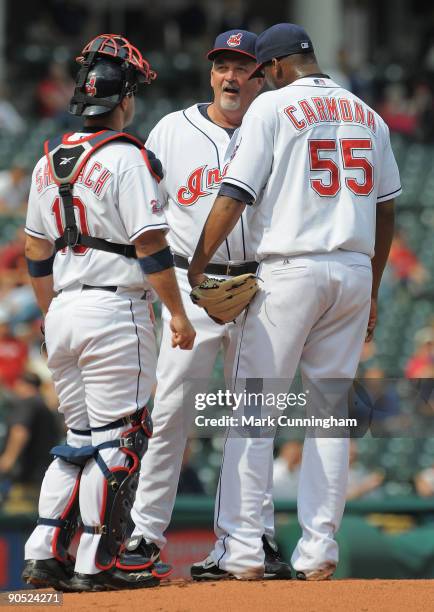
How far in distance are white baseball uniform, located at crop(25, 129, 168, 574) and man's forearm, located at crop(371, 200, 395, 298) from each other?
103 cm

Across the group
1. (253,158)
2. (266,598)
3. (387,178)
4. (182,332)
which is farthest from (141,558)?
(387,178)

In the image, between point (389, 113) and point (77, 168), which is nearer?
point (77, 168)

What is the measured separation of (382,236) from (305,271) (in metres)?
0.60

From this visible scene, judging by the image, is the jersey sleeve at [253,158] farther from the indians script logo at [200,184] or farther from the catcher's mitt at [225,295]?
the indians script logo at [200,184]

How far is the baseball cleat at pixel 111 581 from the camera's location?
4477 mm

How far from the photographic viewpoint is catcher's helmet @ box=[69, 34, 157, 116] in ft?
14.9

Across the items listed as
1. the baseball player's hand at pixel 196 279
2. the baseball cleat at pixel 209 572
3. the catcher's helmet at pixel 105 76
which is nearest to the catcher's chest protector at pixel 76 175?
the catcher's helmet at pixel 105 76

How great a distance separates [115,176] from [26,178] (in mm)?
8240

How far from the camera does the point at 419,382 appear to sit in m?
6.63

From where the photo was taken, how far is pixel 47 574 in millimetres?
4496

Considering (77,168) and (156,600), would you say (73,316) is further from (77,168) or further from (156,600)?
(156,600)

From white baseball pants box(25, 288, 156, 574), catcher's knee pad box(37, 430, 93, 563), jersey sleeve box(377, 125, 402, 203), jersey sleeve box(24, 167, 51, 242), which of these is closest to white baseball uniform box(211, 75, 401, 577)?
jersey sleeve box(377, 125, 402, 203)

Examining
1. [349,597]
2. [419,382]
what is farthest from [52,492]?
[419,382]

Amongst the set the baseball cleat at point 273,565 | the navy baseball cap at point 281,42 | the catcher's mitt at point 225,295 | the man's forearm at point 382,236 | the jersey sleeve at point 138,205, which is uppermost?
the navy baseball cap at point 281,42
